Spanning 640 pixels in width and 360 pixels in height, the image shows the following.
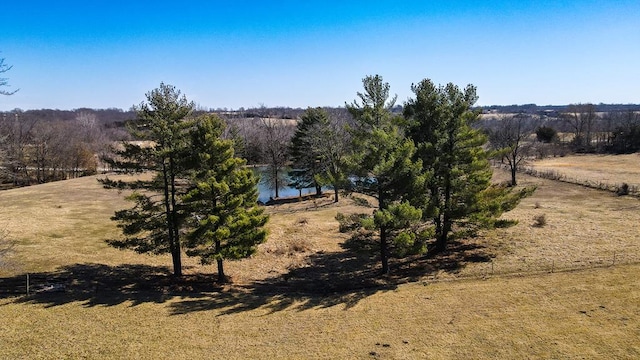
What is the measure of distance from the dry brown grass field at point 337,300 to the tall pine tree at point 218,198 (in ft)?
9.83

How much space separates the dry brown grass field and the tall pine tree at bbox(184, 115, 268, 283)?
3.00m

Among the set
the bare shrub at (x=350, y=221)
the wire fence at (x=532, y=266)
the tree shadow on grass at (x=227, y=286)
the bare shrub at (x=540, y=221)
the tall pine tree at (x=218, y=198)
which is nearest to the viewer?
the tree shadow on grass at (x=227, y=286)

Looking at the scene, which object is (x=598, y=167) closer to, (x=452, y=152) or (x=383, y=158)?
(x=452, y=152)

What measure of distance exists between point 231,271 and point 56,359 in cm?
1319

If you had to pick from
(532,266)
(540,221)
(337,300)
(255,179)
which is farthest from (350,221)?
(540,221)

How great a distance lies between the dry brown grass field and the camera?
55.5 ft

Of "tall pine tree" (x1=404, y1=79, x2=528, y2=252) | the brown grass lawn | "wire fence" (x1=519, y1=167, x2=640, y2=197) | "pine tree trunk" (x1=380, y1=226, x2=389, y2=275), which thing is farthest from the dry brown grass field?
the brown grass lawn

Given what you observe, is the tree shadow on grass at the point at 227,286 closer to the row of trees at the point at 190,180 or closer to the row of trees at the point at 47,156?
the row of trees at the point at 190,180

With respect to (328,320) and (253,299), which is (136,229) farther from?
(328,320)

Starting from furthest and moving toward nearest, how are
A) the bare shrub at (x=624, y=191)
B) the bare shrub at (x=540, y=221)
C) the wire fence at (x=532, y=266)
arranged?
the bare shrub at (x=624, y=191), the bare shrub at (x=540, y=221), the wire fence at (x=532, y=266)

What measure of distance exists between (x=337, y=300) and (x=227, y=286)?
7.18 meters

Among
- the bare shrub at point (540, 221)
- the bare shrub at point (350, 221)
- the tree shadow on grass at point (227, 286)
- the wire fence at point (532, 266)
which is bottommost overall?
the tree shadow on grass at point (227, 286)

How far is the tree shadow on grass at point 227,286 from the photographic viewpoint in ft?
72.3

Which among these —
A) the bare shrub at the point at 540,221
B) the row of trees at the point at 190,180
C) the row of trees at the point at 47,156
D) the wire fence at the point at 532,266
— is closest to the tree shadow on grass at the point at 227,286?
the wire fence at the point at 532,266
